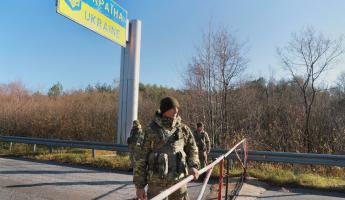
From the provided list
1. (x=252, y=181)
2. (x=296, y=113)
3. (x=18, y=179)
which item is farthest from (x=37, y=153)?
(x=296, y=113)

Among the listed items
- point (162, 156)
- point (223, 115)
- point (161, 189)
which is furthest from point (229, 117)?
point (162, 156)

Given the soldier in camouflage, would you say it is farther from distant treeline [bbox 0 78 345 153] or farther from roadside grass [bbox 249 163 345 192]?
distant treeline [bbox 0 78 345 153]

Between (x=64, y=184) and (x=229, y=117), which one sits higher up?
(x=229, y=117)

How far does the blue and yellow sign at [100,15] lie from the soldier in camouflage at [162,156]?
7.55m

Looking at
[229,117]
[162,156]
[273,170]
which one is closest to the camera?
[162,156]

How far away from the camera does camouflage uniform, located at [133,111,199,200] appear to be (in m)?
3.69

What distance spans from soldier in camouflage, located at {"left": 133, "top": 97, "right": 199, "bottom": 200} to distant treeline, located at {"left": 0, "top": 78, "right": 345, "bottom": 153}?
11483 millimetres

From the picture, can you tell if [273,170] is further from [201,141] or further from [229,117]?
[229,117]

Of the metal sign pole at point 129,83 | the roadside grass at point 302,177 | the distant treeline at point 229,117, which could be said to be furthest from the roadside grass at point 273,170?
the distant treeline at point 229,117

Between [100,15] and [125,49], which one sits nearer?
[100,15]

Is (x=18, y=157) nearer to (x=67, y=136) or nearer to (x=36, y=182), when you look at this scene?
(x=36, y=182)

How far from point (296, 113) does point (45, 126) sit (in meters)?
17.8

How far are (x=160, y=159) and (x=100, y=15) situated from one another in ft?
30.9

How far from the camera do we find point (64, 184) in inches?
353
